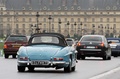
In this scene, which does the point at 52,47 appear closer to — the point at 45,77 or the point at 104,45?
the point at 45,77

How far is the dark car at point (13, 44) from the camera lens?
33.9m

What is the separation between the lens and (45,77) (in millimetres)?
17594

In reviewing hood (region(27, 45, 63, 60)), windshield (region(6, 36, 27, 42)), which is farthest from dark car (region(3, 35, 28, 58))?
hood (region(27, 45, 63, 60))

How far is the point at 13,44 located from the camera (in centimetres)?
3412

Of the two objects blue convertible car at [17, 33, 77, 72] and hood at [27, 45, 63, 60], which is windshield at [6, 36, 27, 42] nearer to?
blue convertible car at [17, 33, 77, 72]

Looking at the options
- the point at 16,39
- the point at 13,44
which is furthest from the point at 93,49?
the point at 16,39

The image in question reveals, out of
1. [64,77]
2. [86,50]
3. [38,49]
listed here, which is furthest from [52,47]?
[86,50]

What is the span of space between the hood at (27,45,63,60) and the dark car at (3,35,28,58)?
1430cm

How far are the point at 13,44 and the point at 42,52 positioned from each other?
15123 millimetres

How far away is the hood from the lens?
62.4 ft

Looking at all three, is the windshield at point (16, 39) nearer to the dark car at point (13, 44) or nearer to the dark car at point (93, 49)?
the dark car at point (13, 44)

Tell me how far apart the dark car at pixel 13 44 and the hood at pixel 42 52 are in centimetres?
1430

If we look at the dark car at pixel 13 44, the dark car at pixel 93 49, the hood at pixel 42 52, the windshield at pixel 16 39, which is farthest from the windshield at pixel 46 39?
the windshield at pixel 16 39

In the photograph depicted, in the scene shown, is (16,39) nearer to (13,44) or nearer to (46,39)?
(13,44)
